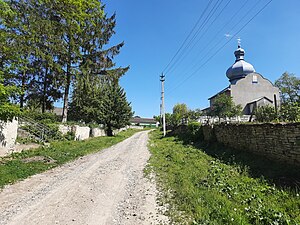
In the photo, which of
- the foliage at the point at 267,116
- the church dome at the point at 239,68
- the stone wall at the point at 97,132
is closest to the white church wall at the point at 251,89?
the church dome at the point at 239,68

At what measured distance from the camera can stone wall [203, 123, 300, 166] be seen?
20.5 feet

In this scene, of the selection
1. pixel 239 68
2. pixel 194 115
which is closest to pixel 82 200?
pixel 194 115

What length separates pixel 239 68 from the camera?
159 feet

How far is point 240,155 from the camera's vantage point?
8.85 metres

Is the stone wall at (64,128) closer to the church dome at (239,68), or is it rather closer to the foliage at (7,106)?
the foliage at (7,106)

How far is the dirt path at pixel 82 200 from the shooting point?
4.14m

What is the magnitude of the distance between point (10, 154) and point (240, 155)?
12.1 m

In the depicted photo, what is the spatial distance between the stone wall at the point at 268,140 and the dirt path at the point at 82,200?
4444mm

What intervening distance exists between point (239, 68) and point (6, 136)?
160 ft

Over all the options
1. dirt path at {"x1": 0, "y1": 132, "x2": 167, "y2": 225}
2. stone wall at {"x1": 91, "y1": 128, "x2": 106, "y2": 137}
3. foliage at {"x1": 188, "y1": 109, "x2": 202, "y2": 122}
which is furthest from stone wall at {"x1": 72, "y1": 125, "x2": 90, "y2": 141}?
dirt path at {"x1": 0, "y1": 132, "x2": 167, "y2": 225}

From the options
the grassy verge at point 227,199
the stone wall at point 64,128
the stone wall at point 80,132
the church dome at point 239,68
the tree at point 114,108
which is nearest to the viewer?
the grassy verge at point 227,199

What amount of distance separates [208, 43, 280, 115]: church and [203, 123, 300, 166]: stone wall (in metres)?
36.6

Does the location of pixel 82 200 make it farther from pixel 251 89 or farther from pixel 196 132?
pixel 251 89

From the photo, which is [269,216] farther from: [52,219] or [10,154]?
[10,154]
